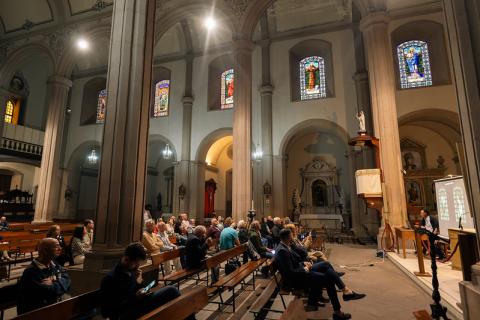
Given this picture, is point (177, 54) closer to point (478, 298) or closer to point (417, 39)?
point (417, 39)

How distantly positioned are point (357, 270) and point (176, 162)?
35.0 feet

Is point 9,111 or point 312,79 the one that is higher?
point 312,79

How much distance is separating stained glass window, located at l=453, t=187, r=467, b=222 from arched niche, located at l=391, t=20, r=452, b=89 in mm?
8459

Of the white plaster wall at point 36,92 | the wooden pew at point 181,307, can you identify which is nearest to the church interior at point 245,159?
the wooden pew at point 181,307

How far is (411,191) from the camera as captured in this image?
1393 centimetres

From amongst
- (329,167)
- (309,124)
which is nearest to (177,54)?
(309,124)

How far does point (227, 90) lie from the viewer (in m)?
15.5

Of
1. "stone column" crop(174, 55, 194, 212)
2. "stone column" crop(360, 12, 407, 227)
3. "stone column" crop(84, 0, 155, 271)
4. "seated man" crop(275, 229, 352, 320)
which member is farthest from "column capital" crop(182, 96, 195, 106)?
"seated man" crop(275, 229, 352, 320)

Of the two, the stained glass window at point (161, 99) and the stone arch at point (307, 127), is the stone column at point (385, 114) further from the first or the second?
the stained glass window at point (161, 99)

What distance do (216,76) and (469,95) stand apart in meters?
14.2

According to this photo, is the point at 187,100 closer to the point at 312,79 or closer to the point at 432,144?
the point at 312,79

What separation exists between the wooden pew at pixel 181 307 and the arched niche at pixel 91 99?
1773cm

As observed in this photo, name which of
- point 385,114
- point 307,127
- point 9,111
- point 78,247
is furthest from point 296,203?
point 9,111

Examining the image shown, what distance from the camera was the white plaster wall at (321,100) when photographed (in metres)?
12.9
